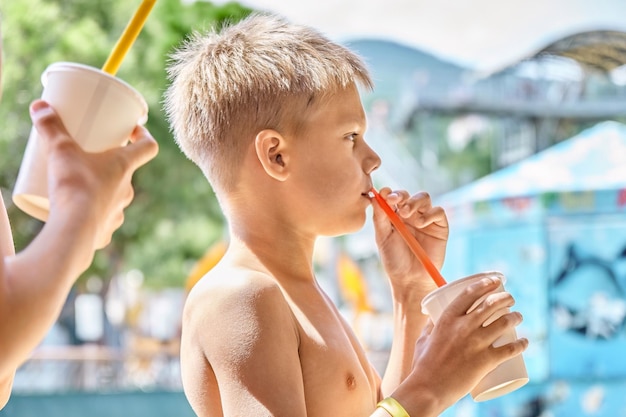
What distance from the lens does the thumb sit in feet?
2.23

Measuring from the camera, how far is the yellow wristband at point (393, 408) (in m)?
0.83

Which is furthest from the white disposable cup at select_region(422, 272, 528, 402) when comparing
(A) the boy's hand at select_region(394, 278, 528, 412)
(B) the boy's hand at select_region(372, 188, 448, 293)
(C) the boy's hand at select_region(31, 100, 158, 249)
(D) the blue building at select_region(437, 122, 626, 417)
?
(D) the blue building at select_region(437, 122, 626, 417)

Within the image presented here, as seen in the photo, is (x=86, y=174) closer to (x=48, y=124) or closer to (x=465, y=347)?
(x=48, y=124)

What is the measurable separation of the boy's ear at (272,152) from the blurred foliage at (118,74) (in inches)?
208

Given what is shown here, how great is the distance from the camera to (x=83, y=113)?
2.34ft

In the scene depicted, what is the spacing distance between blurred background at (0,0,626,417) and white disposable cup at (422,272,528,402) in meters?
0.34

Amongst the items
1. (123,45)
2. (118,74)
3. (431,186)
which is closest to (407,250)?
(123,45)

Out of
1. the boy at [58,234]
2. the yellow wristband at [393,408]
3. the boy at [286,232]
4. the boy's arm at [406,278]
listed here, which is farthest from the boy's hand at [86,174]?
the boy's arm at [406,278]

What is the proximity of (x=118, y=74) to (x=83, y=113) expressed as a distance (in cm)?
759

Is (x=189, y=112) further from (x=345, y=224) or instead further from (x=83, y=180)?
(x=83, y=180)

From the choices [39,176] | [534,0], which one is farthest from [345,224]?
[534,0]

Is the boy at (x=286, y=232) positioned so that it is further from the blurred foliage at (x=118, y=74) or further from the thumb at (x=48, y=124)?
the blurred foliage at (x=118, y=74)

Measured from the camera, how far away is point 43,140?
2.26ft

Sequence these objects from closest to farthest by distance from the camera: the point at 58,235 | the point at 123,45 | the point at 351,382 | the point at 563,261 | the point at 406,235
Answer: the point at 58,235
the point at 123,45
the point at 351,382
the point at 406,235
the point at 563,261
